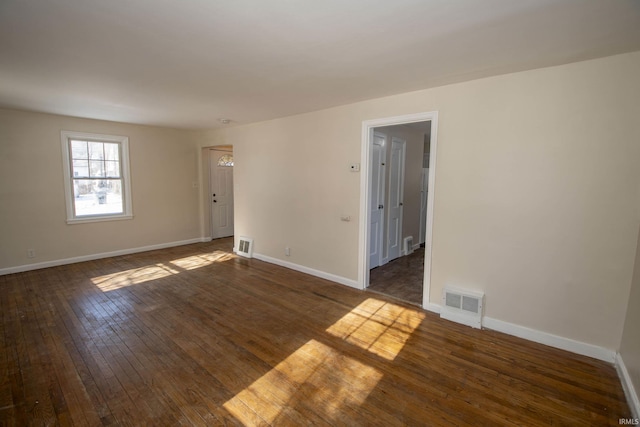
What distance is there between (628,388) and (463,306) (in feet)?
4.01

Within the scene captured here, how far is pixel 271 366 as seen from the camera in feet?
7.77

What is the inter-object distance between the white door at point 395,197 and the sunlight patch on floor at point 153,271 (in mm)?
2955

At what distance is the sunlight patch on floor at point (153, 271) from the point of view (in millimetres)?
4133

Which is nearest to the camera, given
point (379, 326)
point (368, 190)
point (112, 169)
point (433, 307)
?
point (379, 326)

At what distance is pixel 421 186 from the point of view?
6488 millimetres

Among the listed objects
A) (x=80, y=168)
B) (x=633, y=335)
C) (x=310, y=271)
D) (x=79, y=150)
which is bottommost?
(x=310, y=271)

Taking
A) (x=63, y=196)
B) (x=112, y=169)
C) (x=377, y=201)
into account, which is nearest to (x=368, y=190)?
(x=377, y=201)

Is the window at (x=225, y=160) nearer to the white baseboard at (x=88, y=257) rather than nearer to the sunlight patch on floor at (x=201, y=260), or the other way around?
the white baseboard at (x=88, y=257)

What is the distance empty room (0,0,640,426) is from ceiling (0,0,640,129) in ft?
0.07

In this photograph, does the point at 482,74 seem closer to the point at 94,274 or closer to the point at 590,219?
the point at 590,219

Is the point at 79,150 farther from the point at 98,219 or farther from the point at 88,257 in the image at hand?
the point at 88,257

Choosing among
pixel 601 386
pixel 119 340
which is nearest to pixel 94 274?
pixel 119 340

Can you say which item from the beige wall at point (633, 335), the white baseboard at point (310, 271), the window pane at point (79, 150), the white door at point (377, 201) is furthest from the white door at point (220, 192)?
the beige wall at point (633, 335)

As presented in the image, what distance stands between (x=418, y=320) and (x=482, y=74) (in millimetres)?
2476
